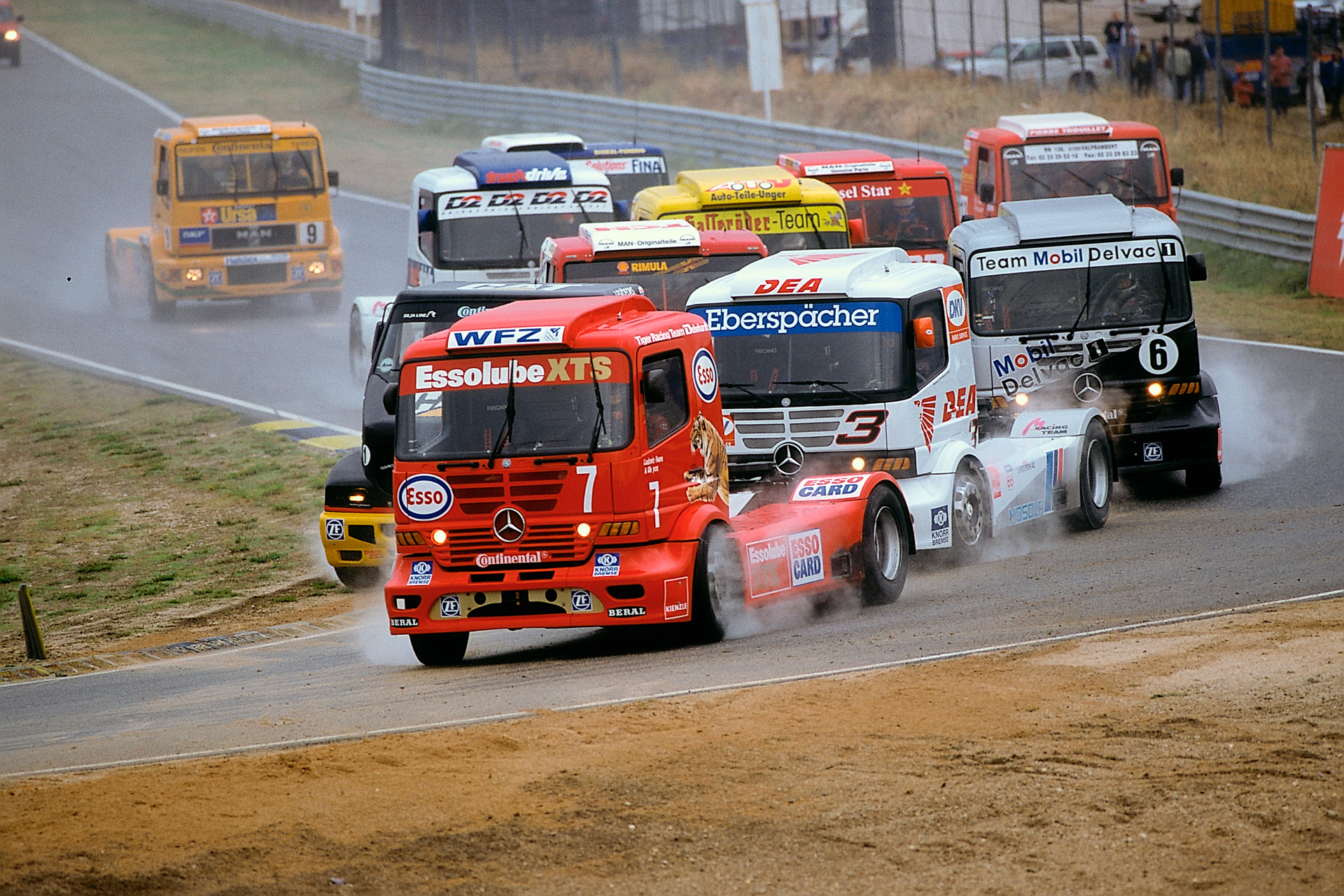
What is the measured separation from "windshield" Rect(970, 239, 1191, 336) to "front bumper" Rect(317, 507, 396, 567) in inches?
225

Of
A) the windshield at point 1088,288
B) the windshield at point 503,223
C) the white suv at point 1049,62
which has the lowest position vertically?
the windshield at point 1088,288

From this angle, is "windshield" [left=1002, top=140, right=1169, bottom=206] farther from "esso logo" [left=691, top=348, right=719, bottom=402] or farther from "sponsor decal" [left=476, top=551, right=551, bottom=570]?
"sponsor decal" [left=476, top=551, right=551, bottom=570]

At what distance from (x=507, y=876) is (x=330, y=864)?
28.3 inches

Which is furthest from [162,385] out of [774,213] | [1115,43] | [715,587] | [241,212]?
[1115,43]

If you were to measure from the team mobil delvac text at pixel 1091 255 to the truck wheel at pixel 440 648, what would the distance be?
22.8 feet

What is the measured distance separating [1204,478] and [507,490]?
25.5 feet

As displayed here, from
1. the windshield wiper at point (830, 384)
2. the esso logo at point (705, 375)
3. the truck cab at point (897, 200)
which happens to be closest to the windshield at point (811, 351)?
the windshield wiper at point (830, 384)

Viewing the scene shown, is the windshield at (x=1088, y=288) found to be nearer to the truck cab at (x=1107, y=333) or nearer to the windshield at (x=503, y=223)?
the truck cab at (x=1107, y=333)

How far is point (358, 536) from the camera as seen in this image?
13883 millimetres

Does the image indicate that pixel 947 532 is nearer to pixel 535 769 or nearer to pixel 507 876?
pixel 535 769

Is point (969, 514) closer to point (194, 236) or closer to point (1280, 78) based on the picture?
point (194, 236)

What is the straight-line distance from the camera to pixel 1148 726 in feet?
26.5

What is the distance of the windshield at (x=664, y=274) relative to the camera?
16203 millimetres

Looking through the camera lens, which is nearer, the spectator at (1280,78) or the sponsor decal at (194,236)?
the sponsor decal at (194,236)
